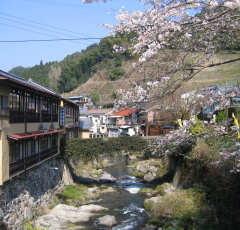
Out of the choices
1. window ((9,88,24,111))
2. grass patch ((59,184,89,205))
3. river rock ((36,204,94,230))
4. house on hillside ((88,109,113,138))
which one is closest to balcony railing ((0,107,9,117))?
window ((9,88,24,111))

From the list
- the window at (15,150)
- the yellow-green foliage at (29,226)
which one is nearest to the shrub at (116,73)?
the window at (15,150)

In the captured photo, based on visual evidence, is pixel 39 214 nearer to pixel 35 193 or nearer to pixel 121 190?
pixel 35 193

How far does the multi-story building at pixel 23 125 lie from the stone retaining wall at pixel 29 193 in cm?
58

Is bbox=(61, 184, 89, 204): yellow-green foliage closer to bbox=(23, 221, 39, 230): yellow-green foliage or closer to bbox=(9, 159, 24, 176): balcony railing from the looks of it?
bbox=(23, 221, 39, 230): yellow-green foliage

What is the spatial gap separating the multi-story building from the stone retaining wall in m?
0.58

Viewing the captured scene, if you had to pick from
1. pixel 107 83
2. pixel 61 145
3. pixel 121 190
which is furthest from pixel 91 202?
pixel 107 83

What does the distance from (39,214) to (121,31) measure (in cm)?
1100

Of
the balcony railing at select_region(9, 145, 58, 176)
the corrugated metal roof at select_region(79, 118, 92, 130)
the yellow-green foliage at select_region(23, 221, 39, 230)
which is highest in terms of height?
the corrugated metal roof at select_region(79, 118, 92, 130)

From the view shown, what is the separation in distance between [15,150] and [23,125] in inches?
53.7

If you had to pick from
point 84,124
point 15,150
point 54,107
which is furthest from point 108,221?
point 84,124

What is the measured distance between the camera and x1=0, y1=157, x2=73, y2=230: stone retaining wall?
10.7 metres

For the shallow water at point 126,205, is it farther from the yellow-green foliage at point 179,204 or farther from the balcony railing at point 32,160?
the balcony railing at point 32,160

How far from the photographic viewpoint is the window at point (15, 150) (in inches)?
444

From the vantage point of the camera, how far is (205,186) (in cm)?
1410
